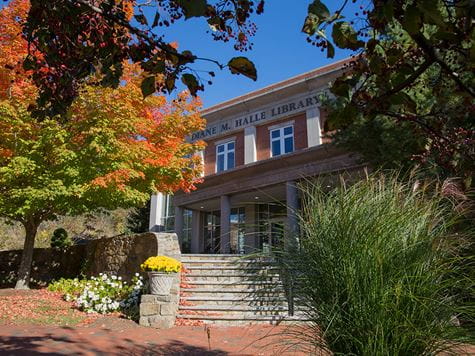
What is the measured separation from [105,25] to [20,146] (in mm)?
8043

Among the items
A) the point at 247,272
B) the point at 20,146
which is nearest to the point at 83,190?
the point at 20,146

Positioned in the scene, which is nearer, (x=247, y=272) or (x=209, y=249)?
(x=247, y=272)

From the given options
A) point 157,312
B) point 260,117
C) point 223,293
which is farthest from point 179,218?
point 157,312

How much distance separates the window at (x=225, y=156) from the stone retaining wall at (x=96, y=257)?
29.5 feet

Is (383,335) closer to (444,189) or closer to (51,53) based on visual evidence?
(444,189)

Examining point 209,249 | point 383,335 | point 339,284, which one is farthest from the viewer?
point 209,249

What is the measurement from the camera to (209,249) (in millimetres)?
21406

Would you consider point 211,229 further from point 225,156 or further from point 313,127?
point 313,127

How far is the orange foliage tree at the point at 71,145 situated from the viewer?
29.4 ft

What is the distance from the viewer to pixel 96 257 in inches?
457

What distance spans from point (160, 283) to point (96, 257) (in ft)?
16.2

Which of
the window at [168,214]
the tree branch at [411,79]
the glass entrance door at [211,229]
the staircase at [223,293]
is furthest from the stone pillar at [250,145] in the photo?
the tree branch at [411,79]

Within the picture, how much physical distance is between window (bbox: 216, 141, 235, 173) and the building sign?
713 mm

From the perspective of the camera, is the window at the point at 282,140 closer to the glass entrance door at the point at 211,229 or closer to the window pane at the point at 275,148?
the window pane at the point at 275,148
